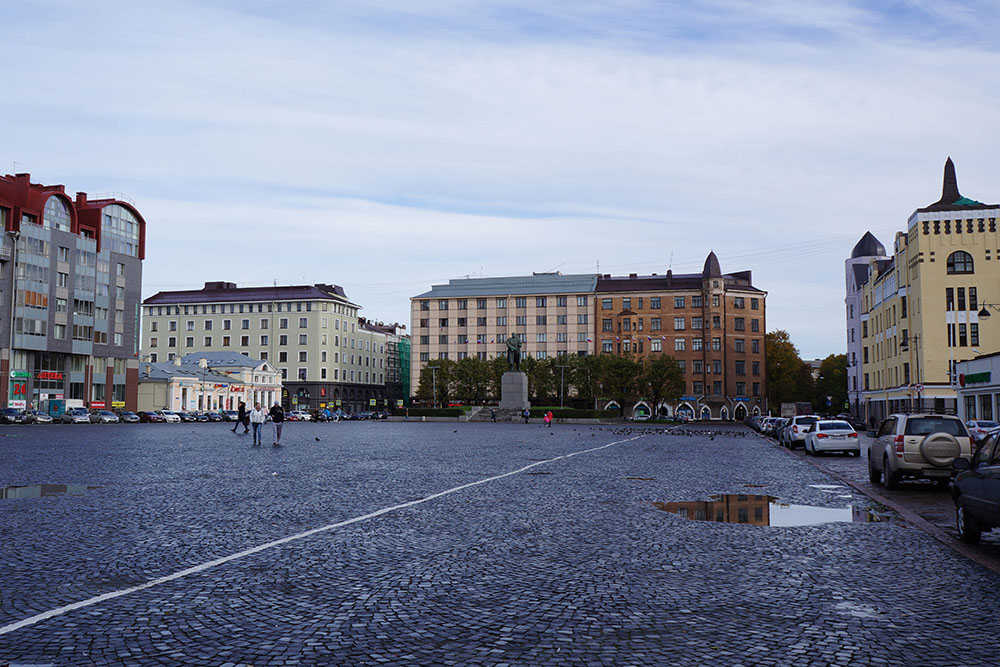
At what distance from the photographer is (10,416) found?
69438 mm

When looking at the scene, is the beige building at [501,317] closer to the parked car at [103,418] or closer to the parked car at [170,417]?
the parked car at [170,417]

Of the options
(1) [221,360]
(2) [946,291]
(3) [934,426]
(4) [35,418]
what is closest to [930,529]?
(3) [934,426]

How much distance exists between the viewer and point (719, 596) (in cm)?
762

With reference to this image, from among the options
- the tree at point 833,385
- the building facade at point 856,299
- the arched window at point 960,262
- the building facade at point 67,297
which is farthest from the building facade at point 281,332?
the arched window at point 960,262

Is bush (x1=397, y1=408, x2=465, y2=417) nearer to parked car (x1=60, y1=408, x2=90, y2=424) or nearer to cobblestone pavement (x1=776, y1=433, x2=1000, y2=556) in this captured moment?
parked car (x1=60, y1=408, x2=90, y2=424)

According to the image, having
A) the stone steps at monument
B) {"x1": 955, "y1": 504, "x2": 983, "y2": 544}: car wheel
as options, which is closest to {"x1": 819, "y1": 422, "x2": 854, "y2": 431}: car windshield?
A: {"x1": 955, "y1": 504, "x2": 983, "y2": 544}: car wheel

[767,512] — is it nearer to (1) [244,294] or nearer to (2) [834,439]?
(2) [834,439]

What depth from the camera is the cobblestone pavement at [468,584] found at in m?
5.96

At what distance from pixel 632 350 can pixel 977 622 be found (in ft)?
395

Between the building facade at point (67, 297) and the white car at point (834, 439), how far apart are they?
232 ft

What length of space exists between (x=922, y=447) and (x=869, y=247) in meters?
93.5

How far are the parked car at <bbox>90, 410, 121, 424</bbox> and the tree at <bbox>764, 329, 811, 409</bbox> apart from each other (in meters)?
85.7

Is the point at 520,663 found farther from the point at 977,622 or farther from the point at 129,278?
the point at 129,278

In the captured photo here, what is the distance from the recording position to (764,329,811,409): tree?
5039 inches
